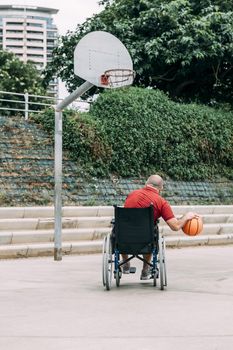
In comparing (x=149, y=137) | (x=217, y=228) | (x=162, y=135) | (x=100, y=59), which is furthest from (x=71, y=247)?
(x=162, y=135)

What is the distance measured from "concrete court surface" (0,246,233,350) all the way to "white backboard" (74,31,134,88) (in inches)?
133

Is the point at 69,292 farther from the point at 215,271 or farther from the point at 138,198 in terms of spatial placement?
the point at 215,271

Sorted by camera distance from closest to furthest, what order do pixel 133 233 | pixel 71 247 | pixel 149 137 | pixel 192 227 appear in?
pixel 133 233, pixel 192 227, pixel 71 247, pixel 149 137

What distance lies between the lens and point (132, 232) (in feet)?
33.0

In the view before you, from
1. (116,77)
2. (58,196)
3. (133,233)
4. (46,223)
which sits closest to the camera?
(133,233)

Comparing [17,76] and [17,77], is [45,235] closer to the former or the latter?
[17,77]

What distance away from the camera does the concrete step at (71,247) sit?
Result: 13.8 m

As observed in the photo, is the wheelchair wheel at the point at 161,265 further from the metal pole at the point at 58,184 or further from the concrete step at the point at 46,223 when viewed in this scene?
the concrete step at the point at 46,223

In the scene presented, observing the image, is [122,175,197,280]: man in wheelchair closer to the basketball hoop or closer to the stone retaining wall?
the basketball hoop

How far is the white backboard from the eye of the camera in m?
14.0

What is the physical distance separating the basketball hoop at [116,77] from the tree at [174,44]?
10230 millimetres

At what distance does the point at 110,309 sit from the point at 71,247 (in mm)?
6431

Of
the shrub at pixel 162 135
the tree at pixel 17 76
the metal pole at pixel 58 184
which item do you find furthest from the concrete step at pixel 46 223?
the tree at pixel 17 76

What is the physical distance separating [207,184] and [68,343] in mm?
15896
